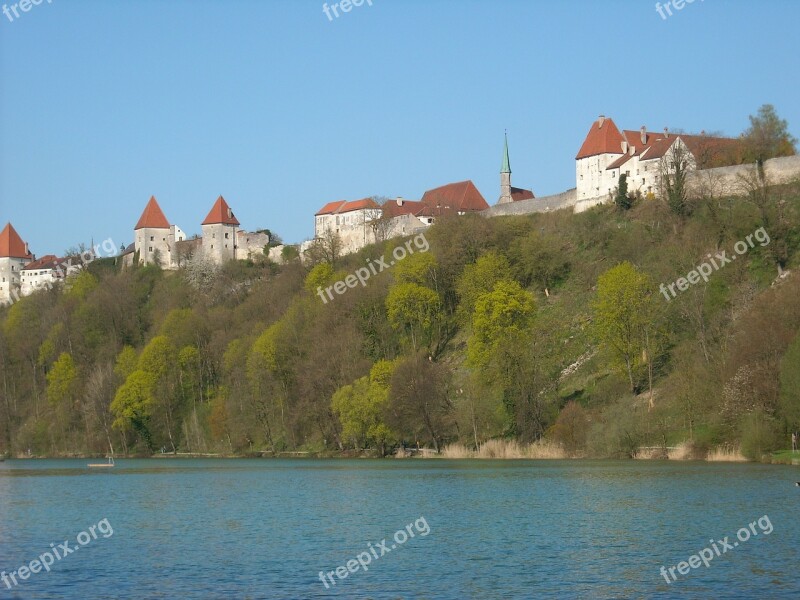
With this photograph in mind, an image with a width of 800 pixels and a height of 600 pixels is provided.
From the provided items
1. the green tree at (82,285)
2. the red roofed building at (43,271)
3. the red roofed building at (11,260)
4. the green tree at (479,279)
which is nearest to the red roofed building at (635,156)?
the green tree at (479,279)

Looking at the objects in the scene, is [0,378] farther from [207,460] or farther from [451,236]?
[451,236]

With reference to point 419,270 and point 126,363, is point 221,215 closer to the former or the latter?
point 126,363

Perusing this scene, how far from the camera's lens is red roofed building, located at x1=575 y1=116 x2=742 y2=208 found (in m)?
83.7

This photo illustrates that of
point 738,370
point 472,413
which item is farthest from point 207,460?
point 738,370

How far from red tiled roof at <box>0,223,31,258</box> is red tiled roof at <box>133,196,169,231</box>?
→ 24.3 m

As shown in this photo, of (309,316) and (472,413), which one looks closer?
(472,413)

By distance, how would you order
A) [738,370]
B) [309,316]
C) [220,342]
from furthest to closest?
[220,342]
[309,316]
[738,370]

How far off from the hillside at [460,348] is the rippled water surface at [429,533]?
20.5ft

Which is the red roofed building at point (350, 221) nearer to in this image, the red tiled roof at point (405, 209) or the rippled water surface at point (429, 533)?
the red tiled roof at point (405, 209)

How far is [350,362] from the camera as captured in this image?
71.7m

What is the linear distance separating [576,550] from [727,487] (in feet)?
41.9

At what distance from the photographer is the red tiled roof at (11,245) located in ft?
479

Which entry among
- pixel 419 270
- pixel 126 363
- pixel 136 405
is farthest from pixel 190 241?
pixel 419 270

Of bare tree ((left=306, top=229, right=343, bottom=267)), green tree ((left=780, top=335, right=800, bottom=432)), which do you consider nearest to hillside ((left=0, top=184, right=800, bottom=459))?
green tree ((left=780, top=335, right=800, bottom=432))
